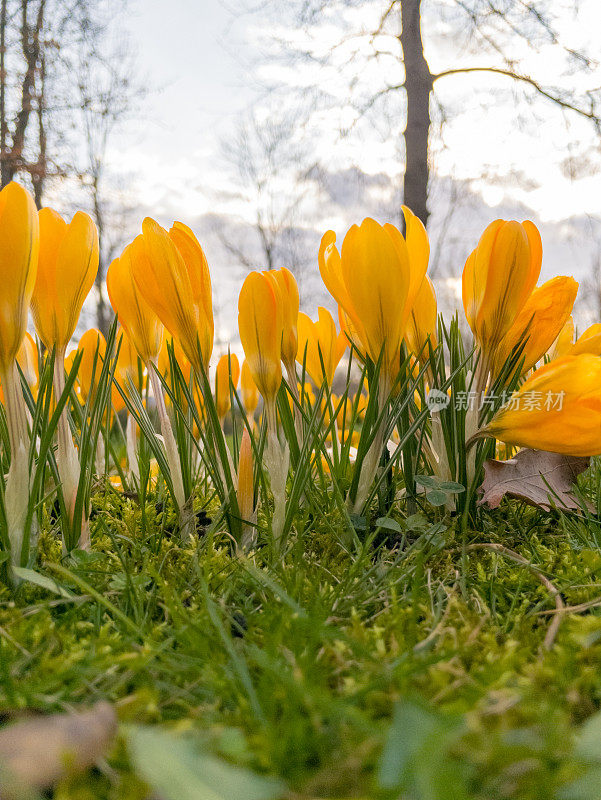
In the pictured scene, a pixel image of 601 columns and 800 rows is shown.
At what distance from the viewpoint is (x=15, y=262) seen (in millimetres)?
688

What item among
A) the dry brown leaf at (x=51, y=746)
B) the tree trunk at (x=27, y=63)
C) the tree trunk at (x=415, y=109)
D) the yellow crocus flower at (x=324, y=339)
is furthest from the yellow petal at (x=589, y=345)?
the tree trunk at (x=27, y=63)

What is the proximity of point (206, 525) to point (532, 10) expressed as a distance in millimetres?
5904

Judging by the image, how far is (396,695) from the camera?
421mm

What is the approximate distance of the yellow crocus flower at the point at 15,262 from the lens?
0.67 meters

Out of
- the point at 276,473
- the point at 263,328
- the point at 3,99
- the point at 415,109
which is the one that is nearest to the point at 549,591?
the point at 276,473

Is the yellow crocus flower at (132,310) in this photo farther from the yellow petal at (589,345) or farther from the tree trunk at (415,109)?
the tree trunk at (415,109)

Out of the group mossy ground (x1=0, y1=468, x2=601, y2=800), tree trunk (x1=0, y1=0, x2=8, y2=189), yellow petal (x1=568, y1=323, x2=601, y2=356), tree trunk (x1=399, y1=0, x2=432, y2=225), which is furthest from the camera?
tree trunk (x1=0, y1=0, x2=8, y2=189)

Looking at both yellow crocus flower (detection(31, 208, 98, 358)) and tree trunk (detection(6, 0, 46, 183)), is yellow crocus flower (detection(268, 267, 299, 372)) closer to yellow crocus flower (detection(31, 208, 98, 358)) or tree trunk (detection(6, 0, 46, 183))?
yellow crocus flower (detection(31, 208, 98, 358))

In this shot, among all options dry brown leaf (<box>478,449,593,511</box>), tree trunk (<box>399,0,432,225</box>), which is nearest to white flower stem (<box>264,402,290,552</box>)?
dry brown leaf (<box>478,449,593,511</box>)

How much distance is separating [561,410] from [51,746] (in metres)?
0.72

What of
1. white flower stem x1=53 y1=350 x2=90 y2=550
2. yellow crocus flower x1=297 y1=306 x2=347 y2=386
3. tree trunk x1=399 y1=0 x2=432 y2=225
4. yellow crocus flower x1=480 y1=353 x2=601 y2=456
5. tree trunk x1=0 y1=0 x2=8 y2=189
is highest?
tree trunk x1=0 y1=0 x2=8 y2=189

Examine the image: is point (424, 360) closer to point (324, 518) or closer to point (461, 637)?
point (324, 518)

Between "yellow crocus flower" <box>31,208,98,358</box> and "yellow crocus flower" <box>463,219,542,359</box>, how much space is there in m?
0.58

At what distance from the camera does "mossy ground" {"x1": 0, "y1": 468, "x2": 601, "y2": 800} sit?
34 cm
